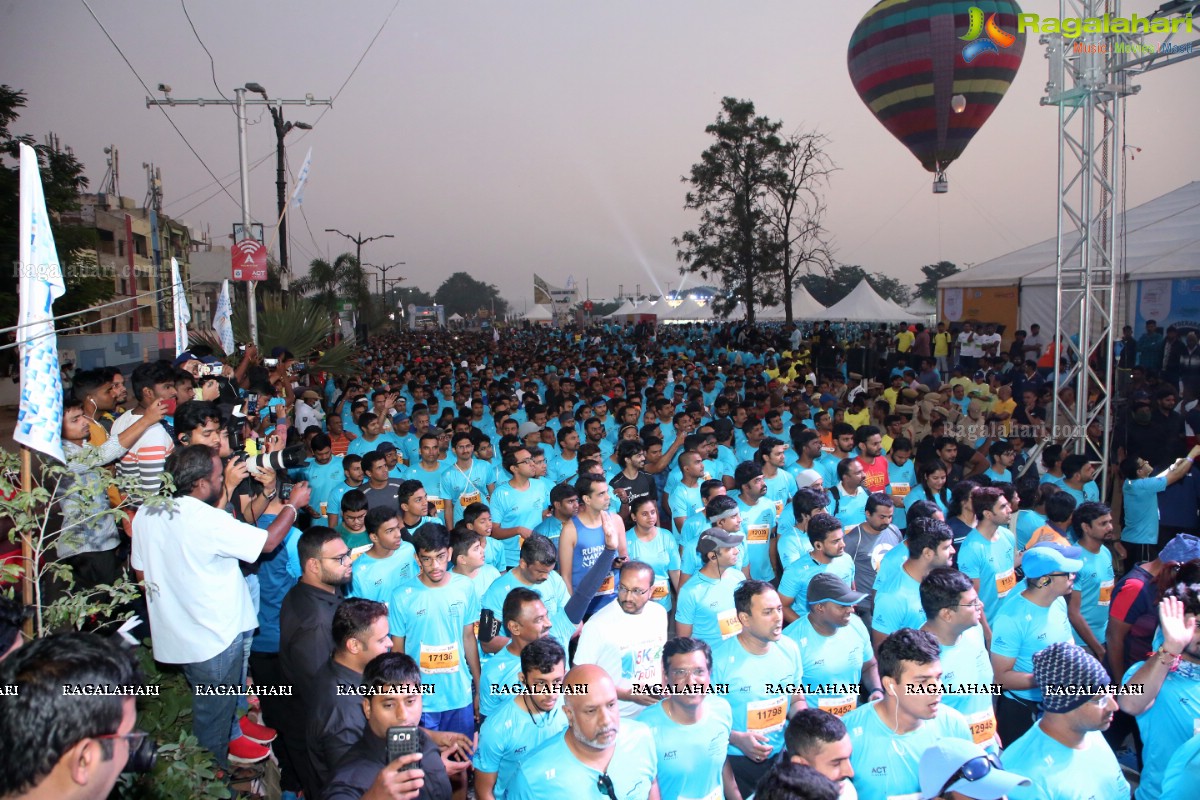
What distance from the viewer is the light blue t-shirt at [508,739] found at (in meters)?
3.72

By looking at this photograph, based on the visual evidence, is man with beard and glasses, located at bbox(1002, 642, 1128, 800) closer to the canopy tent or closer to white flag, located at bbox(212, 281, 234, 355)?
white flag, located at bbox(212, 281, 234, 355)

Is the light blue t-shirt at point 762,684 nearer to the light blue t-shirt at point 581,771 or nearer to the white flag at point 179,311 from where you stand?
the light blue t-shirt at point 581,771

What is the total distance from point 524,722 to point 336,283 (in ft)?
129

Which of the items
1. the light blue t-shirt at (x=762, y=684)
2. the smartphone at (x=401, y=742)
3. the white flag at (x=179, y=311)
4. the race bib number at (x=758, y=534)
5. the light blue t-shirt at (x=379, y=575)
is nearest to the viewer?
the smartphone at (x=401, y=742)

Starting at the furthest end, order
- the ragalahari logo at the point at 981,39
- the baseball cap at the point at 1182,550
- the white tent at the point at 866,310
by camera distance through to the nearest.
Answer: the white tent at the point at 866,310
the ragalahari logo at the point at 981,39
the baseball cap at the point at 1182,550

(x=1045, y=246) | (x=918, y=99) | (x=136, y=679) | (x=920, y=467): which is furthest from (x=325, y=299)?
(x=136, y=679)

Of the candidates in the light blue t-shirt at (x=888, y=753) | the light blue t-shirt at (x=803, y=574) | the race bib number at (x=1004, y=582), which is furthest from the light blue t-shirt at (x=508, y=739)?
the race bib number at (x=1004, y=582)

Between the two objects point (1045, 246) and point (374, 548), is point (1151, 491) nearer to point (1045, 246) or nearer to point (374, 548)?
point (374, 548)

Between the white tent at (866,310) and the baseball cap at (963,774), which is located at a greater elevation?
the white tent at (866,310)

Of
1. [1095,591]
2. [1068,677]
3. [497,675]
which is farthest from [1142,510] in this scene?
[497,675]

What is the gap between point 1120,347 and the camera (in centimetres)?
1589

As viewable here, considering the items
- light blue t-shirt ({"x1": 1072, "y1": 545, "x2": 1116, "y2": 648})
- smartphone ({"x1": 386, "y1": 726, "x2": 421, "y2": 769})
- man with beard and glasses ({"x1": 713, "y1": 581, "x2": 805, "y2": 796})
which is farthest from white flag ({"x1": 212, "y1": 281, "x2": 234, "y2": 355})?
light blue t-shirt ({"x1": 1072, "y1": 545, "x2": 1116, "y2": 648})

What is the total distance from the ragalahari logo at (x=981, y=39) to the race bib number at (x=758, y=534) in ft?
53.5

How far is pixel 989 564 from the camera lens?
5.75 meters
